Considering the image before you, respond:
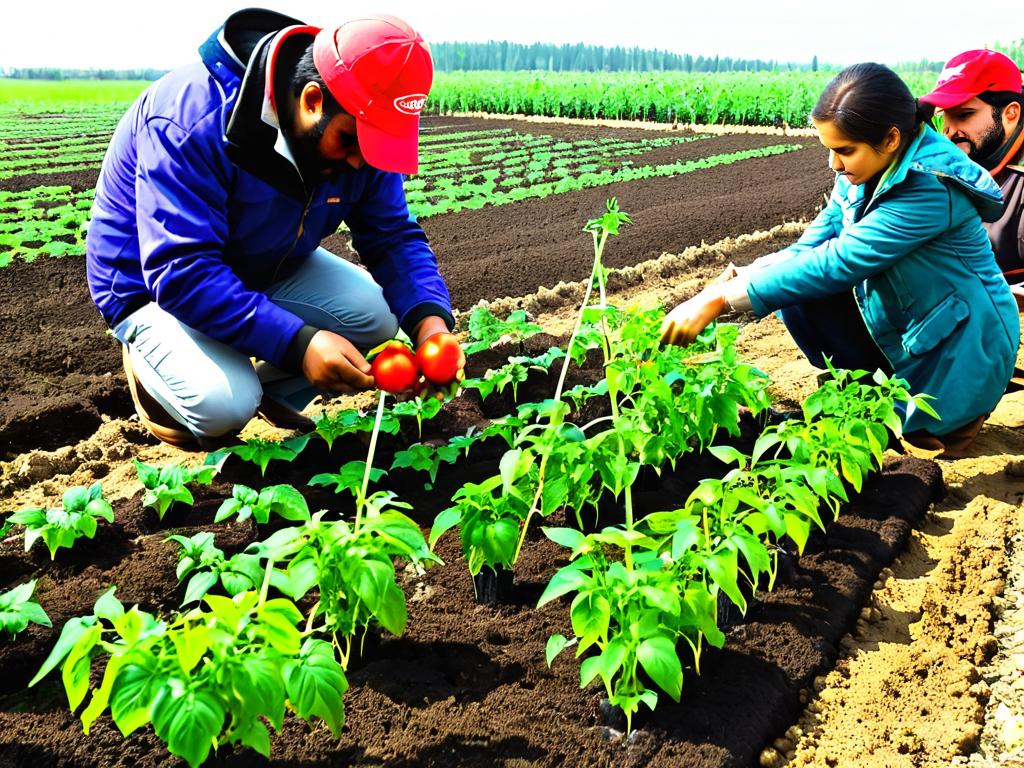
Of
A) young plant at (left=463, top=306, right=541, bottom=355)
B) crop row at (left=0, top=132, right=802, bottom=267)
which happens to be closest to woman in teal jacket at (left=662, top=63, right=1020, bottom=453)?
young plant at (left=463, top=306, right=541, bottom=355)

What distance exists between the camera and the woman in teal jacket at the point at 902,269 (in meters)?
3.22

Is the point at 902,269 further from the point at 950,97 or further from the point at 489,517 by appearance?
the point at 489,517

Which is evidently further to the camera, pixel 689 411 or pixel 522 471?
pixel 689 411

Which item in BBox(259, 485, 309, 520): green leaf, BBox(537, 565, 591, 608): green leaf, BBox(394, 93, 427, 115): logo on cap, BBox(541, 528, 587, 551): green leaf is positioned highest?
BBox(394, 93, 427, 115): logo on cap

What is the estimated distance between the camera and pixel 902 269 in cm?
351

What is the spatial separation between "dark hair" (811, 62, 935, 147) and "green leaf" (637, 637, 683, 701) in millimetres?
2056

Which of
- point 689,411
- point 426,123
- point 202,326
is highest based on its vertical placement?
point 202,326

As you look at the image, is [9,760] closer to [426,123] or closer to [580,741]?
[580,741]

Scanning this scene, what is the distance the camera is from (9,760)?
81.7 inches

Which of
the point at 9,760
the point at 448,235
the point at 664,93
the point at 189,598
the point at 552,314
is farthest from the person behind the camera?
the point at 664,93

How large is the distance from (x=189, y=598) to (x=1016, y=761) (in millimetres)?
1870

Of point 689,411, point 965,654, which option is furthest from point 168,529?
point 965,654

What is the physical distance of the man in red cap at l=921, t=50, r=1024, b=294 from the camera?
3.95m

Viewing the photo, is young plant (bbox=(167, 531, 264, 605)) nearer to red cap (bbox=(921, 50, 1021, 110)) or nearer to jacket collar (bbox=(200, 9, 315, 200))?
jacket collar (bbox=(200, 9, 315, 200))
